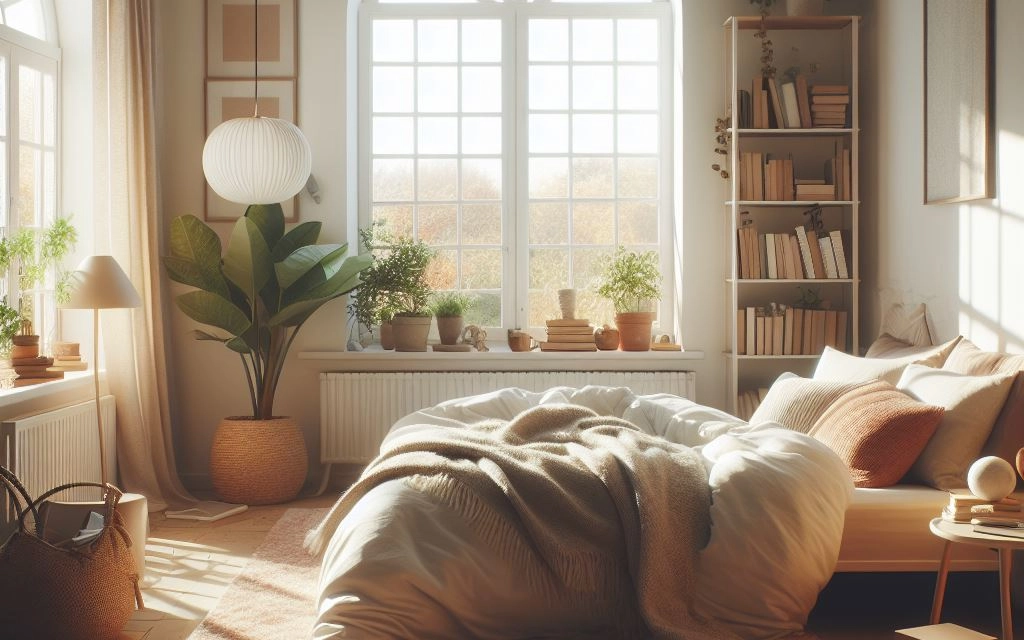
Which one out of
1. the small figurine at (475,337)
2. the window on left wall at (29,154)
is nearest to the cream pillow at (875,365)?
the small figurine at (475,337)

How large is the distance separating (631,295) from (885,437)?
2.44m

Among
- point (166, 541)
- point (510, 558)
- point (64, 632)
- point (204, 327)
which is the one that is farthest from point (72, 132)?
point (510, 558)

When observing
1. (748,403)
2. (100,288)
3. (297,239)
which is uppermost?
(297,239)

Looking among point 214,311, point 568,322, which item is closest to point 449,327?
point 568,322

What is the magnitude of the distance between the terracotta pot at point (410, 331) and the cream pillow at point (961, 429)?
2.92 m

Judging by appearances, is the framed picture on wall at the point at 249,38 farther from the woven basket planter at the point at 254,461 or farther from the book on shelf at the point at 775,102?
the book on shelf at the point at 775,102

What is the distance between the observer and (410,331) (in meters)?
5.68

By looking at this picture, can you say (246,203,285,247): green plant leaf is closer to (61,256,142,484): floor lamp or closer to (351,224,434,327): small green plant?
(351,224,434,327): small green plant

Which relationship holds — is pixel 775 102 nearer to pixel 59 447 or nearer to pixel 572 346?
pixel 572 346

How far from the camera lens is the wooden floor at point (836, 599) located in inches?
133

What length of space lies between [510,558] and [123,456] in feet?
10.0

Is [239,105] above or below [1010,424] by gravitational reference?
above

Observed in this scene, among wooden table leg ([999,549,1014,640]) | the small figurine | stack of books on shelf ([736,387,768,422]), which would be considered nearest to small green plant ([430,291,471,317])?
the small figurine

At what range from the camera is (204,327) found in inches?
230
